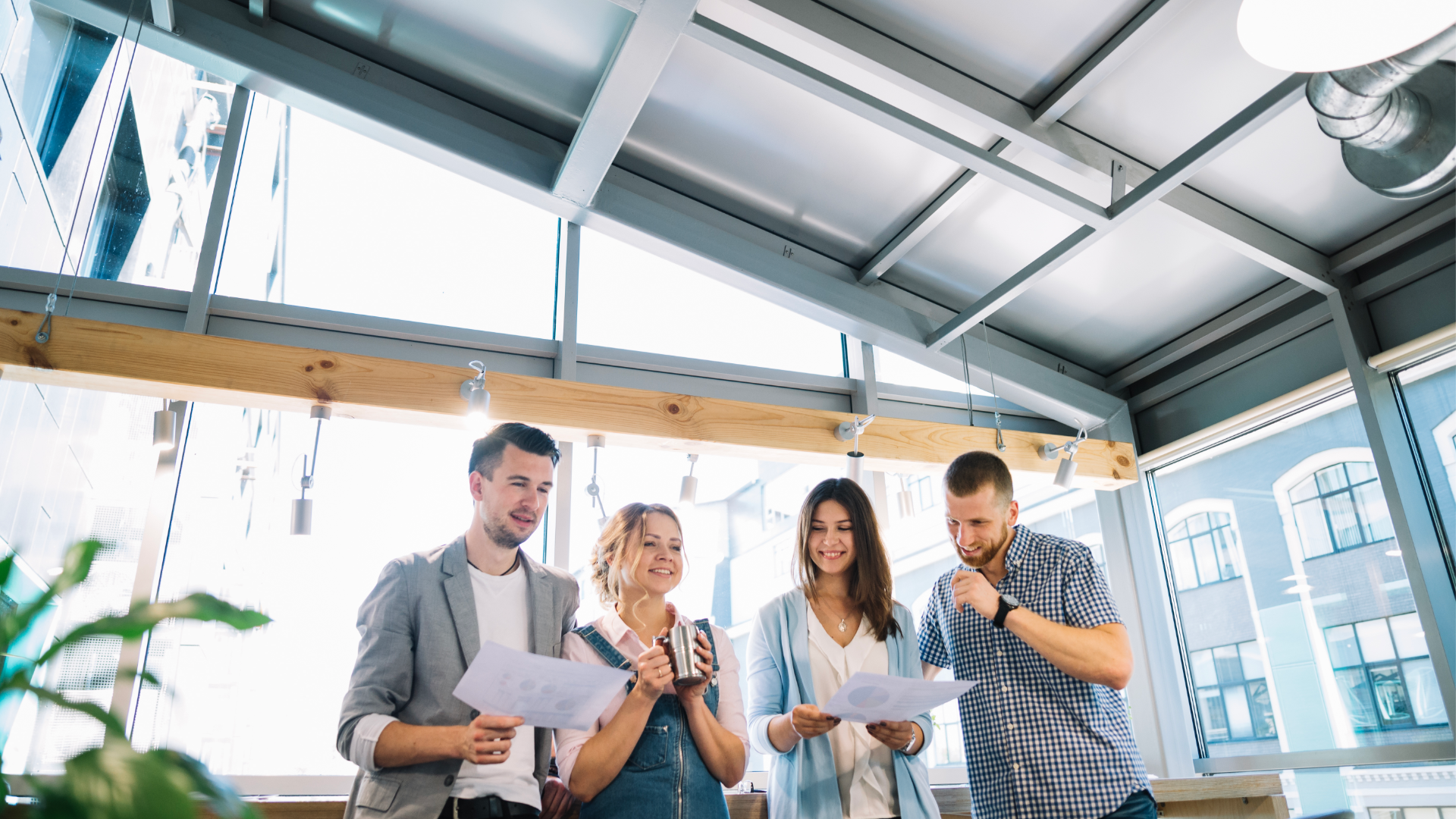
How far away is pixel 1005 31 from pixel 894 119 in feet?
1.38

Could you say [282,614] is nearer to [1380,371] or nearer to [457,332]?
[457,332]

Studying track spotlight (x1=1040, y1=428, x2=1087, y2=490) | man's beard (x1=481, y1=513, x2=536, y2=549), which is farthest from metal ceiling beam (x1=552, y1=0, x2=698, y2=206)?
track spotlight (x1=1040, y1=428, x2=1087, y2=490)

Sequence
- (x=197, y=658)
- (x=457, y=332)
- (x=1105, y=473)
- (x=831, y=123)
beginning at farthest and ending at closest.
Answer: (x=1105, y=473)
(x=457, y=332)
(x=831, y=123)
(x=197, y=658)

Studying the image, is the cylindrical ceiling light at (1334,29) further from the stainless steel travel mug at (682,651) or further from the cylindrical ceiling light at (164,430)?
the cylindrical ceiling light at (164,430)

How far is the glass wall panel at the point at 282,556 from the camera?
10.1ft

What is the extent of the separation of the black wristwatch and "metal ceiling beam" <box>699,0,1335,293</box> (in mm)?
1683

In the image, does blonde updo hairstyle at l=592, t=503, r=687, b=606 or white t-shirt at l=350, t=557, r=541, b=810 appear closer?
white t-shirt at l=350, t=557, r=541, b=810

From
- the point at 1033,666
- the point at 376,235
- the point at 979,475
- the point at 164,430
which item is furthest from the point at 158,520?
the point at 1033,666

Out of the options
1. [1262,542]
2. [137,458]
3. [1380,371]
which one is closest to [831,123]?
[1380,371]

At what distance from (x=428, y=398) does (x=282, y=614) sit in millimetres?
923

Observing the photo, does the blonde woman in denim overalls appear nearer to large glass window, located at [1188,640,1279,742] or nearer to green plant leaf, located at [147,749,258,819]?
green plant leaf, located at [147,749,258,819]

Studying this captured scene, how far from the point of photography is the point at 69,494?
295 cm

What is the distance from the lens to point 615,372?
3.93 m

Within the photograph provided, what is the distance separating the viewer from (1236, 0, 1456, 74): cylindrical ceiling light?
1730mm
